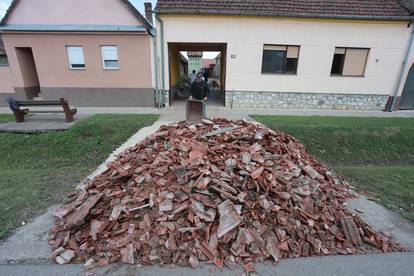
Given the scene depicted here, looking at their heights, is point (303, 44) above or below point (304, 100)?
above

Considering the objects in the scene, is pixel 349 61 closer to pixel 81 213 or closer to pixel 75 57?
pixel 81 213

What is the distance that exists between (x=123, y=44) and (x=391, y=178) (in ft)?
37.4

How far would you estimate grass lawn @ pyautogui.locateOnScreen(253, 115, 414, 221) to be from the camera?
413 centimetres

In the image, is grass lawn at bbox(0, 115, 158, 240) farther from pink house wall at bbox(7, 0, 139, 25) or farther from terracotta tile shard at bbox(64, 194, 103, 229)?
pink house wall at bbox(7, 0, 139, 25)

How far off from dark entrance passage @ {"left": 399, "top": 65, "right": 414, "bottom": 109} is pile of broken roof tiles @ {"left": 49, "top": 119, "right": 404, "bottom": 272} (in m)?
12.1

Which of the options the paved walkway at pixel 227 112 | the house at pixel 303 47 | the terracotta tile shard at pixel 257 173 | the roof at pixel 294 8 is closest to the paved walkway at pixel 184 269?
the terracotta tile shard at pixel 257 173

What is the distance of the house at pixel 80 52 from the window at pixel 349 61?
9556 millimetres

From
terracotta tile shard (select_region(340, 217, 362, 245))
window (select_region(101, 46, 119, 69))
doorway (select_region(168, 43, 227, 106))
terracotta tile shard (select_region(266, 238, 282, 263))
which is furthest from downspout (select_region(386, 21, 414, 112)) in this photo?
window (select_region(101, 46, 119, 69))

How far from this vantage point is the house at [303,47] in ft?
33.9

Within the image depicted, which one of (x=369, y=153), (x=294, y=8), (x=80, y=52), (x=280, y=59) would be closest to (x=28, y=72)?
(x=80, y=52)

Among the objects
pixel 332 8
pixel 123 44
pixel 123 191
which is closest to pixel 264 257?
pixel 123 191

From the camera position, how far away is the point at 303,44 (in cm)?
1080

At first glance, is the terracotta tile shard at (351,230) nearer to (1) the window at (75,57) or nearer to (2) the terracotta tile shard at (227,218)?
(2) the terracotta tile shard at (227,218)

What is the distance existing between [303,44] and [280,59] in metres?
1.26
